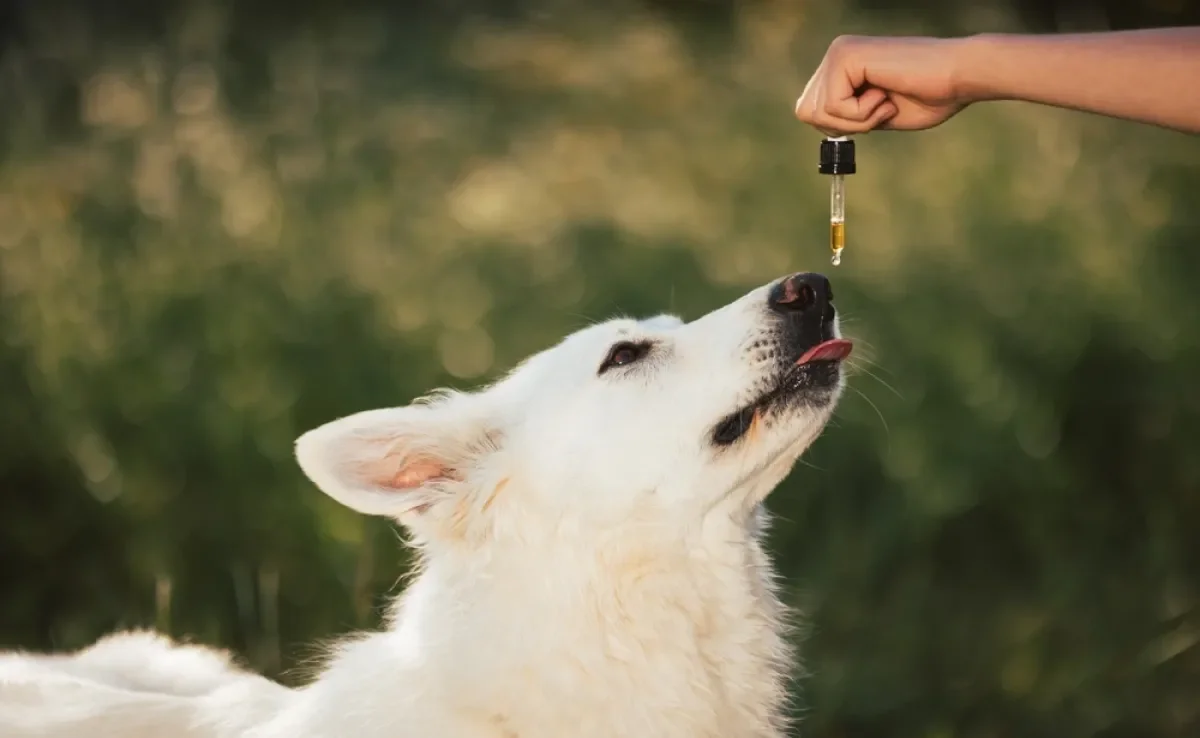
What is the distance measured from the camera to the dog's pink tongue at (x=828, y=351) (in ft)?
7.32

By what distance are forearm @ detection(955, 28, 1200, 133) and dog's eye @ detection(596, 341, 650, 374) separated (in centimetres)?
72

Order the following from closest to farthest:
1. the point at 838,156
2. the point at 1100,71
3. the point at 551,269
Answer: the point at 1100,71 < the point at 838,156 < the point at 551,269

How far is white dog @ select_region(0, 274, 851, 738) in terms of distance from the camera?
215cm

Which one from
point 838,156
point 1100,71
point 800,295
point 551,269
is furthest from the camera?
point 551,269

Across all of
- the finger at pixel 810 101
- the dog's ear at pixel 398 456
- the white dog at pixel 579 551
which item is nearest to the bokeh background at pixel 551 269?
the white dog at pixel 579 551

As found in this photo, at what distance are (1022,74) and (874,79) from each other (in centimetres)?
25

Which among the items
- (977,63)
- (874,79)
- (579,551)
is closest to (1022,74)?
(977,63)

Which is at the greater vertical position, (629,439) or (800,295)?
(800,295)

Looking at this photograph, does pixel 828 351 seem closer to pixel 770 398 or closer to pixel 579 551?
pixel 770 398

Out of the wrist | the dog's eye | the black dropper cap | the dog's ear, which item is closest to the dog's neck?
the dog's ear

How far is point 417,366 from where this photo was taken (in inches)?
151

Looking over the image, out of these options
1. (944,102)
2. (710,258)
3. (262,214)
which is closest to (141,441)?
(262,214)

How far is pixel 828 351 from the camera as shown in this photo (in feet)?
7.38

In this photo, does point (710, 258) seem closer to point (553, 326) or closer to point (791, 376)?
point (553, 326)
